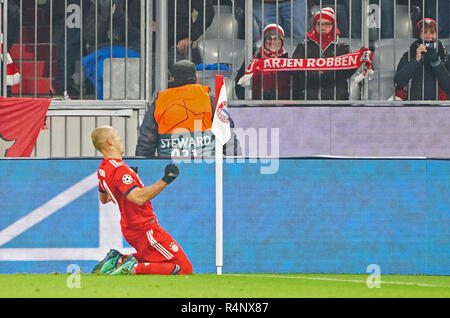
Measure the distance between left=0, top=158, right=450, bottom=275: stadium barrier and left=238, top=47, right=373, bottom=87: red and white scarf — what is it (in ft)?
10.5

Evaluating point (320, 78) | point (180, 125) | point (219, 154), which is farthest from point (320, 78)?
point (219, 154)

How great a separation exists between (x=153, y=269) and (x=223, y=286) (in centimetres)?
133

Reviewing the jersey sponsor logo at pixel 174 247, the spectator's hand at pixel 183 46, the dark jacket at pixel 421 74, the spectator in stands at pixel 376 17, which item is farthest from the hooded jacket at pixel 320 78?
the jersey sponsor logo at pixel 174 247

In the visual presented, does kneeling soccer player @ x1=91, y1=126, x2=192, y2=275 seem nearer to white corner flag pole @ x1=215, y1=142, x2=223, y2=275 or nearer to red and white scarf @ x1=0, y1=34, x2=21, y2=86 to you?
white corner flag pole @ x1=215, y1=142, x2=223, y2=275

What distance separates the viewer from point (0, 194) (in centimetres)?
1063

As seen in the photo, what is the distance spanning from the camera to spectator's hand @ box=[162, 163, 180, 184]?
10.5 metres

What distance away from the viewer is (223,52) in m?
13.7

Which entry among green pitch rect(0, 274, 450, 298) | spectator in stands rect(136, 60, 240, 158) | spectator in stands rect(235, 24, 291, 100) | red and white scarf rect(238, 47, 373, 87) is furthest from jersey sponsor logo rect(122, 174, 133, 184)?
red and white scarf rect(238, 47, 373, 87)

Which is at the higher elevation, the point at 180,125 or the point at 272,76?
the point at 272,76

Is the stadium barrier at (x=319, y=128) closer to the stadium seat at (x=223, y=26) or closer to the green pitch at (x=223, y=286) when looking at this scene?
the stadium seat at (x=223, y=26)

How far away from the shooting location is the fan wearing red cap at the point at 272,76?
1358cm

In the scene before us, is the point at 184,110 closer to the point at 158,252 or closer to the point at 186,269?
the point at 158,252
